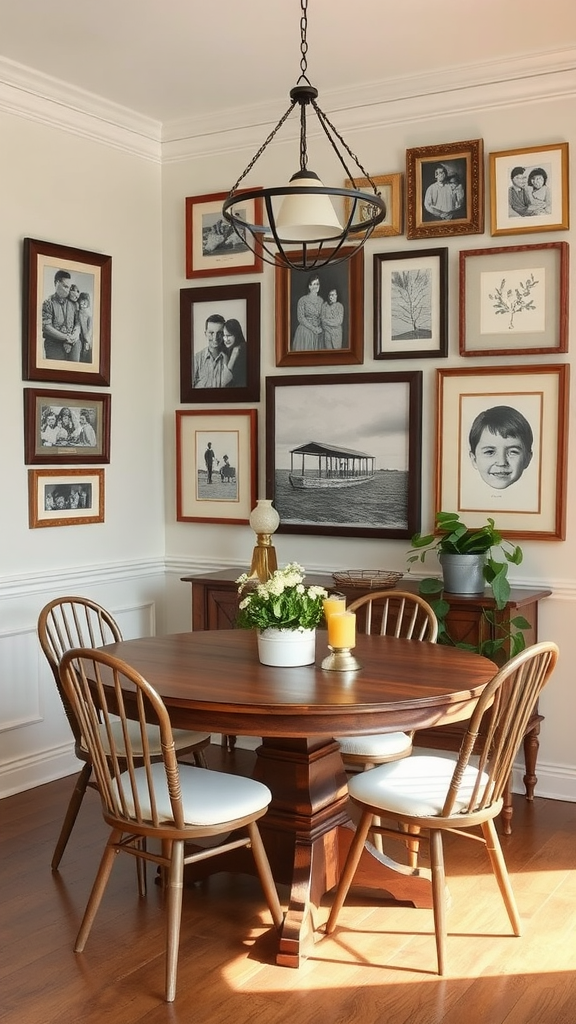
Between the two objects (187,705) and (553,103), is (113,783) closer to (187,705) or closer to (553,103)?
(187,705)

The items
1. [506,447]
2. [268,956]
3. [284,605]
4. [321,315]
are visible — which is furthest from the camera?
[321,315]

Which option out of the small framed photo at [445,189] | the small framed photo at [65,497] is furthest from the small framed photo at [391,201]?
the small framed photo at [65,497]

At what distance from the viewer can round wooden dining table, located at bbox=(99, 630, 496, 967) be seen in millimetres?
2723

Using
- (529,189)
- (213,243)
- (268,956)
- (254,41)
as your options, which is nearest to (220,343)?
(213,243)

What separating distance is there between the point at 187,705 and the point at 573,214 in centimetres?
266

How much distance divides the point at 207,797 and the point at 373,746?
777 mm

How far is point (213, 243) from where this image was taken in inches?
200

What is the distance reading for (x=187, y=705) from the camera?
2.75 metres

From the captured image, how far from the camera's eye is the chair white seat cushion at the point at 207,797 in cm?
276

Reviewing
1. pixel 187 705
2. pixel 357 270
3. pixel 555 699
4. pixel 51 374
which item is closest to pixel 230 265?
pixel 357 270

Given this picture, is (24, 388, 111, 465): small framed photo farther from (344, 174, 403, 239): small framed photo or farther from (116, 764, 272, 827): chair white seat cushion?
(116, 764, 272, 827): chair white seat cushion

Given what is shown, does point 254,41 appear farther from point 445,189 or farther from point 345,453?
point 345,453

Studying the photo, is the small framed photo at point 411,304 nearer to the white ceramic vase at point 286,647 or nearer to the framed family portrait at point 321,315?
the framed family portrait at point 321,315

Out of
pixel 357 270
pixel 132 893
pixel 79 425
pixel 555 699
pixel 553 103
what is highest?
pixel 553 103
